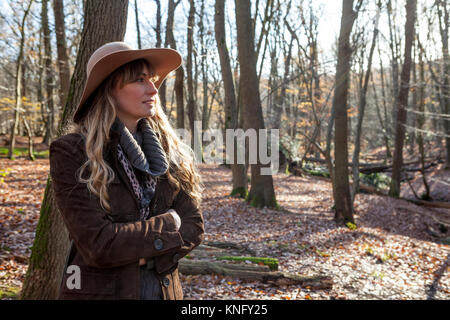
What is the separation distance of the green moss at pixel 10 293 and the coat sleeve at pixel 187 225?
3.19m

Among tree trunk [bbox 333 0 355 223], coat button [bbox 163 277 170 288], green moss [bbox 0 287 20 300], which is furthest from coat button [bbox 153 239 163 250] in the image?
tree trunk [bbox 333 0 355 223]

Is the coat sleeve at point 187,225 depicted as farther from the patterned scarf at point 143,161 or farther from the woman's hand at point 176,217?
the patterned scarf at point 143,161

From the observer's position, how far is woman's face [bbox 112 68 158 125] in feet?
6.58

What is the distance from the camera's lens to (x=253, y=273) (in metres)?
5.64

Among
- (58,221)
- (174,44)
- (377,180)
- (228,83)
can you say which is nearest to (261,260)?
(58,221)

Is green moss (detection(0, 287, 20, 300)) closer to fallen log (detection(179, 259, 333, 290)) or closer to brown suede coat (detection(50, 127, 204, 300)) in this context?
fallen log (detection(179, 259, 333, 290))

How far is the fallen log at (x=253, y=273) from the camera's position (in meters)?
5.60

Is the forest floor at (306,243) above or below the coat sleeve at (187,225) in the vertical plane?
below

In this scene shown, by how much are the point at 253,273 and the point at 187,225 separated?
12.8 feet

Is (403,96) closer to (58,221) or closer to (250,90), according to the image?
(250,90)

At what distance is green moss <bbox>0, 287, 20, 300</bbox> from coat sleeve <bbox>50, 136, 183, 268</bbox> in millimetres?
3161

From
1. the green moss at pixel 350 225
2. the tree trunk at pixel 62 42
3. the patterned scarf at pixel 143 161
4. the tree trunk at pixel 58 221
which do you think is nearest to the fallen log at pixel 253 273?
the tree trunk at pixel 58 221
